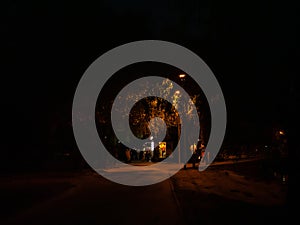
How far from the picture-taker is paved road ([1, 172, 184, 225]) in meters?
10.7

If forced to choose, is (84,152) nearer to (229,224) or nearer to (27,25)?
(27,25)

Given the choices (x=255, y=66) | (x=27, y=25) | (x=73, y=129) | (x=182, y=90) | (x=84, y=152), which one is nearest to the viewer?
(x=255, y=66)

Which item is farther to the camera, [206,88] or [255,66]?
[206,88]

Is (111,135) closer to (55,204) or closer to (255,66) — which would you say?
(55,204)

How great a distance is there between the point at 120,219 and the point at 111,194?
6.29 metres

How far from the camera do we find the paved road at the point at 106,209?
35.2 feet

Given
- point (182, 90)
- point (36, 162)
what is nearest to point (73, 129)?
point (36, 162)

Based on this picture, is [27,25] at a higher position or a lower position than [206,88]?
higher

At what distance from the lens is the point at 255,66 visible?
1200cm

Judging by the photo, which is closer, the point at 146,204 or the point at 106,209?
the point at 106,209

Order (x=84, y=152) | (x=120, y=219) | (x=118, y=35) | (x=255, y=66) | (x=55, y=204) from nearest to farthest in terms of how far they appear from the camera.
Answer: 1. (x=120, y=219)
2. (x=255, y=66)
3. (x=55, y=204)
4. (x=118, y=35)
5. (x=84, y=152)

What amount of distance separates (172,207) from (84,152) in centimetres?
2431

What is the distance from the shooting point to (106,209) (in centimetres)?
1279

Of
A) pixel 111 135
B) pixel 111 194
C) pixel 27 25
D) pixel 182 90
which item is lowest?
pixel 111 194
